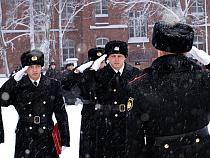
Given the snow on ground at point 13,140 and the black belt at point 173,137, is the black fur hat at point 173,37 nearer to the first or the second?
the black belt at point 173,137

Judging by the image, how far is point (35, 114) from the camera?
446 cm

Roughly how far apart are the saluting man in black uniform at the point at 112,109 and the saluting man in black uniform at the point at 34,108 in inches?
24.6

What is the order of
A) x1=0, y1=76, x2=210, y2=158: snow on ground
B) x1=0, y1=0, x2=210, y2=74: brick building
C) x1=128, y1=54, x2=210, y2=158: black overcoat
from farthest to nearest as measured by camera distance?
x1=0, y1=0, x2=210, y2=74: brick building
x1=0, y1=76, x2=210, y2=158: snow on ground
x1=128, y1=54, x2=210, y2=158: black overcoat

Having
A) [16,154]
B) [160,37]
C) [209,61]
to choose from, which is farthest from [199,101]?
[16,154]

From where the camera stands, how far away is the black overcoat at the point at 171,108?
Answer: 7.53 ft

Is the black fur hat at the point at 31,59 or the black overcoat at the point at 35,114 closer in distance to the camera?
the black overcoat at the point at 35,114

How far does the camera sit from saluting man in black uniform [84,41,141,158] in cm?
487

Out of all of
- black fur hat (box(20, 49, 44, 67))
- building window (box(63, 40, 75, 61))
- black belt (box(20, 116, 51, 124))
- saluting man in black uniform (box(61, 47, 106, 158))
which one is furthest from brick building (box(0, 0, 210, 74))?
black belt (box(20, 116, 51, 124))

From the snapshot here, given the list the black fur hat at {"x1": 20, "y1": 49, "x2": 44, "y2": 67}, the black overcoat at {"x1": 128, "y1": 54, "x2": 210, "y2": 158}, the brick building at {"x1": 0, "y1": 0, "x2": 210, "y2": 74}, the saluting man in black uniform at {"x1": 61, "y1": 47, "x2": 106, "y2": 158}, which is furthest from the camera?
the brick building at {"x1": 0, "y1": 0, "x2": 210, "y2": 74}

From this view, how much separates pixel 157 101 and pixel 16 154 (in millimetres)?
2812

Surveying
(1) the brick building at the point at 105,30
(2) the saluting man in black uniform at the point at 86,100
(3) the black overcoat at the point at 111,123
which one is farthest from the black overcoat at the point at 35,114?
(1) the brick building at the point at 105,30

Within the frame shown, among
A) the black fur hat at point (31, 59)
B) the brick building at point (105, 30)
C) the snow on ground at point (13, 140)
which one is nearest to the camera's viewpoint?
the black fur hat at point (31, 59)

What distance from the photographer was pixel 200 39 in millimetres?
31188

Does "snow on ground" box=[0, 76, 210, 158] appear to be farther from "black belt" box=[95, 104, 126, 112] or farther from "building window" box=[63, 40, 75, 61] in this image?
"building window" box=[63, 40, 75, 61]
